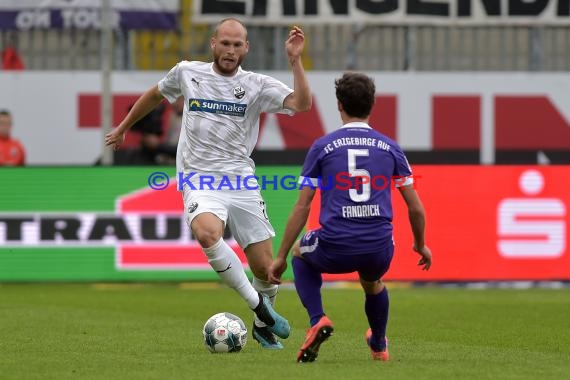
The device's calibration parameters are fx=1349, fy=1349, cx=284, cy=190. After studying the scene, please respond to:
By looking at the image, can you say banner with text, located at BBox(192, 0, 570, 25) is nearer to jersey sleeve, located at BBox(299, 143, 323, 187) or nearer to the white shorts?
the white shorts

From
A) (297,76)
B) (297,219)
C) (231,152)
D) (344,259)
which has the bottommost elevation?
(344,259)

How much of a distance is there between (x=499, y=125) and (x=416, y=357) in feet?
42.2

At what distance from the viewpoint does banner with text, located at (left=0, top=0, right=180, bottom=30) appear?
20.1 m

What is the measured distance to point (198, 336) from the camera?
10570 mm

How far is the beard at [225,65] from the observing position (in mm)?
9573

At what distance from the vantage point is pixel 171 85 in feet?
32.6

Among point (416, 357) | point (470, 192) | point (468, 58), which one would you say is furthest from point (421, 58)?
point (416, 357)

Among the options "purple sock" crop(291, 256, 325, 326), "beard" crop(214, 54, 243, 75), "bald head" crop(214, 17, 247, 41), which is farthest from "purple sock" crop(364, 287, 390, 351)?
"bald head" crop(214, 17, 247, 41)

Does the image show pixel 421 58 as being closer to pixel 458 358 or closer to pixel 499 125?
pixel 499 125

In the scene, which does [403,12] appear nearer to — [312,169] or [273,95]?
[273,95]

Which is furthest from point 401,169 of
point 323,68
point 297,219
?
point 323,68

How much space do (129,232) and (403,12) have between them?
6539 mm

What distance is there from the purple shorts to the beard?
184 centimetres

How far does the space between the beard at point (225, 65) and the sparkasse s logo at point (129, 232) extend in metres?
6.77
